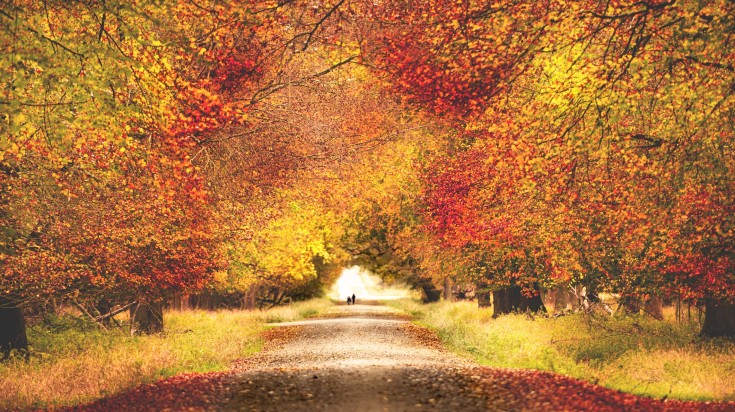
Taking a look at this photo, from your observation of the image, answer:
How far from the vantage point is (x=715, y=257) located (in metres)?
17.5

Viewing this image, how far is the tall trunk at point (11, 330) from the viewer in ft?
67.8

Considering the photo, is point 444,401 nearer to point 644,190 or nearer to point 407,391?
point 407,391

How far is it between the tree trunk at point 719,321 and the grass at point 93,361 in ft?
46.2

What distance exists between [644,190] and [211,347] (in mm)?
13045

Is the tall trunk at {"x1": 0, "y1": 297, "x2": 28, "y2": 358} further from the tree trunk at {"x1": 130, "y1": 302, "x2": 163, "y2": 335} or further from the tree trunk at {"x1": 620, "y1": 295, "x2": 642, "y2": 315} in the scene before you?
the tree trunk at {"x1": 620, "y1": 295, "x2": 642, "y2": 315}

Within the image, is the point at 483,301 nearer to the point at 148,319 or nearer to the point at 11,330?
the point at 148,319

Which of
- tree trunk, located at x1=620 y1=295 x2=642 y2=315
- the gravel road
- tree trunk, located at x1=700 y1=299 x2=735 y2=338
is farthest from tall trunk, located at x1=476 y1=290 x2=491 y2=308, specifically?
the gravel road

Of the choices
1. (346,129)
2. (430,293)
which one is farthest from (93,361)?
(430,293)

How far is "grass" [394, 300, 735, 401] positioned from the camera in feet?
51.4

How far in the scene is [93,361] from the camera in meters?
18.8

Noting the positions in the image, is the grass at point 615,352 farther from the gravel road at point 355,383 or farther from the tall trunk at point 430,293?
the tall trunk at point 430,293

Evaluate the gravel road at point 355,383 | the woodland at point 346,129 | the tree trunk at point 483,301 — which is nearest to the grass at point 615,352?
the woodland at point 346,129

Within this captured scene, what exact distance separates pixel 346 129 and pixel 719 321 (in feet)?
42.4

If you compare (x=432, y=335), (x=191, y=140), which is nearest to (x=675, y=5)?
(x=191, y=140)
